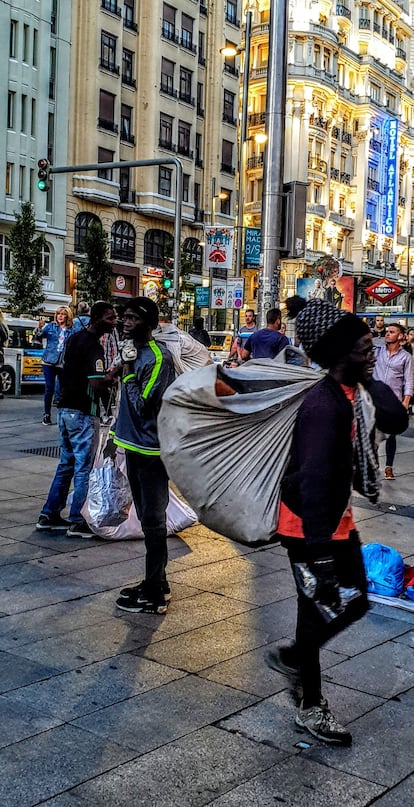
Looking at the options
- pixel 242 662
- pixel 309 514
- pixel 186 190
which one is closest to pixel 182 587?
pixel 242 662

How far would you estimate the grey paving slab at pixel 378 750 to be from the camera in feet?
11.4

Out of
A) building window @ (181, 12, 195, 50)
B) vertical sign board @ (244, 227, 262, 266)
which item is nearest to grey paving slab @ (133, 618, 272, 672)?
vertical sign board @ (244, 227, 262, 266)

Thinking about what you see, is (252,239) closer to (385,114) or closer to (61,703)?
(61,703)

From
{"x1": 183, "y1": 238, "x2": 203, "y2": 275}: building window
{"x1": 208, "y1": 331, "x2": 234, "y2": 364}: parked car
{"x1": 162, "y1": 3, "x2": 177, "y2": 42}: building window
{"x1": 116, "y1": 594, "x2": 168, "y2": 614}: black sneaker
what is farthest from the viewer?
{"x1": 183, "y1": 238, "x2": 203, "y2": 275}: building window

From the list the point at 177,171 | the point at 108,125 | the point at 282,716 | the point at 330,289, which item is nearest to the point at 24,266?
the point at 108,125

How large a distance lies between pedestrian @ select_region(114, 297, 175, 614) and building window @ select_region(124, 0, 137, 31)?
4393 centimetres

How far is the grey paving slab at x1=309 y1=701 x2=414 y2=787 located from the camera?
3.47m

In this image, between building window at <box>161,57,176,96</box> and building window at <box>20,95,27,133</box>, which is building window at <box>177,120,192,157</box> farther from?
building window at <box>20,95,27,133</box>

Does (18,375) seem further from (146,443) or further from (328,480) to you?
(328,480)

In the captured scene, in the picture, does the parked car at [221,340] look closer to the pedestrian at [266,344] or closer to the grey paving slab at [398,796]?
the pedestrian at [266,344]

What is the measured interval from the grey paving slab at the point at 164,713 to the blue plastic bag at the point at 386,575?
1832mm

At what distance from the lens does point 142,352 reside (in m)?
5.55

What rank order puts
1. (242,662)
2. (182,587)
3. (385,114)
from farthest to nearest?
(385,114) → (182,587) → (242,662)

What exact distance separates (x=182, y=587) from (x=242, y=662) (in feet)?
4.53
